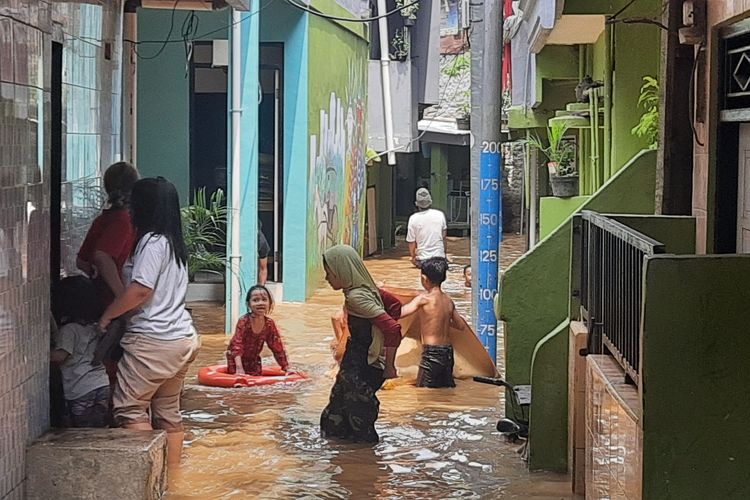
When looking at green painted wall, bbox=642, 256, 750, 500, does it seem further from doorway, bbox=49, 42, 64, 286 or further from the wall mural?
the wall mural

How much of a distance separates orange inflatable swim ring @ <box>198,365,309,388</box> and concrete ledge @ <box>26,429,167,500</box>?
14.5 ft

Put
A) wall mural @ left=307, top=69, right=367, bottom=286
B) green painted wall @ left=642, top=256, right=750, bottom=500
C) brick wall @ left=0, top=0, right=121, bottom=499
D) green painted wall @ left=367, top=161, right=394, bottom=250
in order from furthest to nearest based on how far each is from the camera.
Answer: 1. green painted wall @ left=367, top=161, right=394, bottom=250
2. wall mural @ left=307, top=69, right=367, bottom=286
3. brick wall @ left=0, top=0, right=121, bottom=499
4. green painted wall @ left=642, top=256, right=750, bottom=500

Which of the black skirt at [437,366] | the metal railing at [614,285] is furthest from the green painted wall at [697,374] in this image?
the black skirt at [437,366]

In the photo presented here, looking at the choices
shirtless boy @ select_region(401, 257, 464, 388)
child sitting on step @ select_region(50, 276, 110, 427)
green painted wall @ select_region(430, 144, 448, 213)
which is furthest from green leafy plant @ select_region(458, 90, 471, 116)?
child sitting on step @ select_region(50, 276, 110, 427)

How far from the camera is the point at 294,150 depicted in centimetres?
1678

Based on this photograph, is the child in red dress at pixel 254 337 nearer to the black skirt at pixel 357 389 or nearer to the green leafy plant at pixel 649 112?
the black skirt at pixel 357 389

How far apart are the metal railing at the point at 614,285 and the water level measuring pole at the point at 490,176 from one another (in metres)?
4.53

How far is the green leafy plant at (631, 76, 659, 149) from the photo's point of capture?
8.77 m

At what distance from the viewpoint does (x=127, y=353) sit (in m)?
7.16

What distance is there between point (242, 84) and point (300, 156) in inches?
103

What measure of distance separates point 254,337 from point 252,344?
0.14 meters

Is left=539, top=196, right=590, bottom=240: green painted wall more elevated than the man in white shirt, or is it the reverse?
left=539, top=196, right=590, bottom=240: green painted wall

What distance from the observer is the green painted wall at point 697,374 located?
4488 mm

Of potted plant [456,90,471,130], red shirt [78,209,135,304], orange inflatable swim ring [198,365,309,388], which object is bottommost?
orange inflatable swim ring [198,365,309,388]
